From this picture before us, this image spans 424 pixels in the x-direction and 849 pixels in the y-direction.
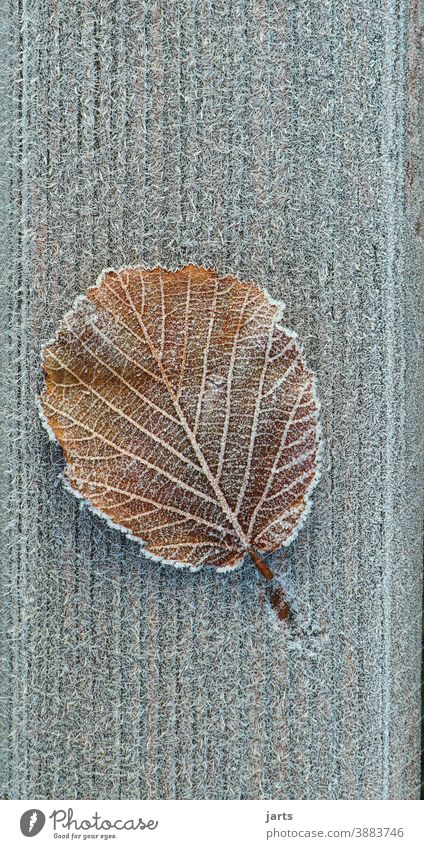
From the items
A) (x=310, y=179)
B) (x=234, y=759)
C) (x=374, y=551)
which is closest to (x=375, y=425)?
(x=374, y=551)
